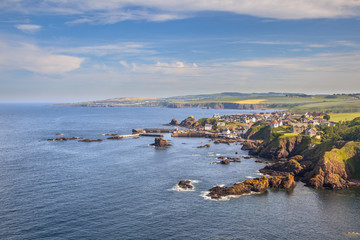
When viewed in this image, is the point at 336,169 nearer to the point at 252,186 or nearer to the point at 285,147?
the point at 252,186

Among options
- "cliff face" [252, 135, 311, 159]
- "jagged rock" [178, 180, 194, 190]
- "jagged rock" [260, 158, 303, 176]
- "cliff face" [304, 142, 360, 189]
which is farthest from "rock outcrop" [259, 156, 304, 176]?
"jagged rock" [178, 180, 194, 190]

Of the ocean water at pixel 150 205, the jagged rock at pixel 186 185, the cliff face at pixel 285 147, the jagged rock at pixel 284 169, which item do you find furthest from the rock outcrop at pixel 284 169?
the jagged rock at pixel 186 185

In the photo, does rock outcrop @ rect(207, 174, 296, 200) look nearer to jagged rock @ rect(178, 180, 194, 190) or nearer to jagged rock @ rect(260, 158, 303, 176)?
jagged rock @ rect(178, 180, 194, 190)

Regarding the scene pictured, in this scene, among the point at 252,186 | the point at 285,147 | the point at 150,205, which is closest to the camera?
the point at 150,205

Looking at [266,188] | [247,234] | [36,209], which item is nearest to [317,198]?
[266,188]

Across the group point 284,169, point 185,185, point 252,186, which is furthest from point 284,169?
point 185,185

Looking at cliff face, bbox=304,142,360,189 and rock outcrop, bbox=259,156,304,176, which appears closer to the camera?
cliff face, bbox=304,142,360,189
